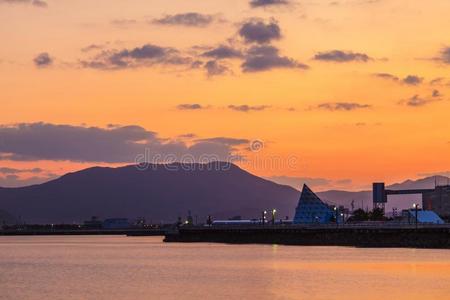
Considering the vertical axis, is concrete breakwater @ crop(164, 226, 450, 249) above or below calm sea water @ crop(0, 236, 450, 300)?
above

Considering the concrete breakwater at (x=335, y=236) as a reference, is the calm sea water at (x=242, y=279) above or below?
below

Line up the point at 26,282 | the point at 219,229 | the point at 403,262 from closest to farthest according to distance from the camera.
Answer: the point at 26,282 → the point at 403,262 → the point at 219,229

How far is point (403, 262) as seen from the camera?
9856 cm

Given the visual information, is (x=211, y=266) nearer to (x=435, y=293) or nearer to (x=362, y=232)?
(x=435, y=293)

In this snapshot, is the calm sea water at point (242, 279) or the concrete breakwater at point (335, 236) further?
the concrete breakwater at point (335, 236)

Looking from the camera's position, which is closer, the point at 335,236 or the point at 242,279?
the point at 242,279

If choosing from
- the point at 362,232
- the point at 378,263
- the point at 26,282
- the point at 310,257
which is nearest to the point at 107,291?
the point at 26,282

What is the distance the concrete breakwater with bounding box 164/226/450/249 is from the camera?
13900 centimetres

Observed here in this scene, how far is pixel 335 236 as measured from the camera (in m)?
162

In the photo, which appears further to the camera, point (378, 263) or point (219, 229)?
point (219, 229)

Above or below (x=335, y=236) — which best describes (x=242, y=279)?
below

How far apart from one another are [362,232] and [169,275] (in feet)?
240

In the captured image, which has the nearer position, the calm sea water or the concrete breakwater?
the calm sea water

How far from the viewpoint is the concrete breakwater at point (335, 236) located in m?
139
